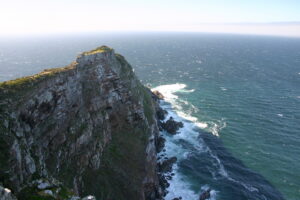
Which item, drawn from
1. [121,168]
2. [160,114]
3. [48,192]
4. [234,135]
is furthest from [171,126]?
[48,192]

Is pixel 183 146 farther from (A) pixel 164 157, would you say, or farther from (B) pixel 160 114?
(B) pixel 160 114

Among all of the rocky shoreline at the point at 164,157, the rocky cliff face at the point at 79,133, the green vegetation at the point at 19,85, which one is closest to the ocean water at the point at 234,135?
the rocky shoreline at the point at 164,157

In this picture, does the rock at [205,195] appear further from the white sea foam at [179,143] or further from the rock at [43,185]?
the rock at [43,185]

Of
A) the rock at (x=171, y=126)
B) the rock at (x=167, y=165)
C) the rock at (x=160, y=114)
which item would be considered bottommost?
the rock at (x=167, y=165)

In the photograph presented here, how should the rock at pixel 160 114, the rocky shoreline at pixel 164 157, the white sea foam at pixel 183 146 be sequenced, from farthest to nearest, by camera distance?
the rock at pixel 160 114, the rocky shoreline at pixel 164 157, the white sea foam at pixel 183 146

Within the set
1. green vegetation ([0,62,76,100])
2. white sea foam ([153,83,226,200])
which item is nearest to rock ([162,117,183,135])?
white sea foam ([153,83,226,200])

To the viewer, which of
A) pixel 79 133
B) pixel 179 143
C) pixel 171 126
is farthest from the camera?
pixel 171 126
